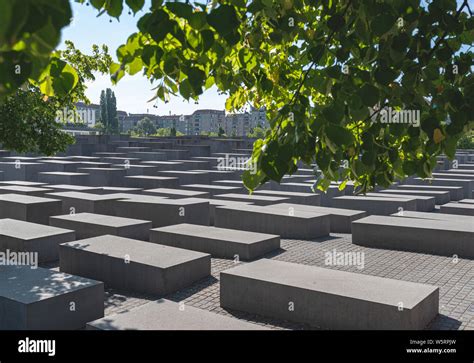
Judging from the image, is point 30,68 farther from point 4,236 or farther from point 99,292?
point 4,236

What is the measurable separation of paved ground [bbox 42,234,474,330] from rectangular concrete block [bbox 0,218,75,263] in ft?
8.75

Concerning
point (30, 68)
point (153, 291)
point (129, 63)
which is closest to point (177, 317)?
point (153, 291)

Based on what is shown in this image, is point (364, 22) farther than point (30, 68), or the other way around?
point (364, 22)

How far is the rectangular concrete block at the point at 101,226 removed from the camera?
13.6 m

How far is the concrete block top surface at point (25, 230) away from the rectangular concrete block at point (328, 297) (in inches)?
208

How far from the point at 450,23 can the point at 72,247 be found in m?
9.85

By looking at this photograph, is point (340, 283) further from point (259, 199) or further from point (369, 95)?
point (259, 199)

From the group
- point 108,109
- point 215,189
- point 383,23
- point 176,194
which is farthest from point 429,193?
point 108,109

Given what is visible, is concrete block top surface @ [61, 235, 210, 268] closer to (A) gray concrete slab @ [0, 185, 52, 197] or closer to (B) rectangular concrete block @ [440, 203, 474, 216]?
(A) gray concrete slab @ [0, 185, 52, 197]

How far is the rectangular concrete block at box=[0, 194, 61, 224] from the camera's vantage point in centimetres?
1548

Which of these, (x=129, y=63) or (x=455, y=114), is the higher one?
(x=129, y=63)

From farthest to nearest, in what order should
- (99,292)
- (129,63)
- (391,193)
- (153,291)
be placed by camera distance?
(391,193) < (153,291) < (99,292) < (129,63)

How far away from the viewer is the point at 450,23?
11.6ft
